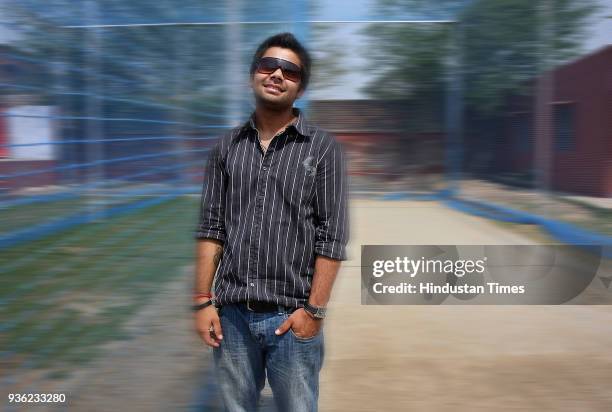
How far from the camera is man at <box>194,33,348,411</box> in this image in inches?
67.4

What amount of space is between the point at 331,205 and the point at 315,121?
10.9 feet

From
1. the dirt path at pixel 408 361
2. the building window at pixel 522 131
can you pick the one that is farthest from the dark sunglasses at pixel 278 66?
the building window at pixel 522 131

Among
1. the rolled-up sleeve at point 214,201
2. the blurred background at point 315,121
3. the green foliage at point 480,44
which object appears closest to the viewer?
the rolled-up sleeve at point 214,201

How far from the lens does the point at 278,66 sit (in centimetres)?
174

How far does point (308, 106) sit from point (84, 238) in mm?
2135

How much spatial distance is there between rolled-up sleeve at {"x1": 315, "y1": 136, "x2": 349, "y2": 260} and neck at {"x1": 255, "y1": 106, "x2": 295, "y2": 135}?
158 millimetres

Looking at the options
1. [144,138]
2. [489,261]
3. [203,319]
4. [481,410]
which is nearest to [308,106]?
[144,138]

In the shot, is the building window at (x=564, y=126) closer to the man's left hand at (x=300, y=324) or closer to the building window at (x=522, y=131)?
the building window at (x=522, y=131)

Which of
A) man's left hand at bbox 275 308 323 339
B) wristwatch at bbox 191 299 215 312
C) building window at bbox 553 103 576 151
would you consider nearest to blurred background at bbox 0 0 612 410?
building window at bbox 553 103 576 151

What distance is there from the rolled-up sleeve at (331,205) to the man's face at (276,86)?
0.63 ft

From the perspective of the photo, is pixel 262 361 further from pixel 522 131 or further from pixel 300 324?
pixel 522 131

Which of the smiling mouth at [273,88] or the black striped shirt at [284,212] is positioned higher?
the smiling mouth at [273,88]

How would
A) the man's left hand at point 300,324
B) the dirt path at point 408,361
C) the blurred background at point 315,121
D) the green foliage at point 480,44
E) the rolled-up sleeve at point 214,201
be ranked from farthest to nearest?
the green foliage at point 480,44, the blurred background at point 315,121, the dirt path at point 408,361, the rolled-up sleeve at point 214,201, the man's left hand at point 300,324

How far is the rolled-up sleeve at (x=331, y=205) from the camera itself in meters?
1.72
